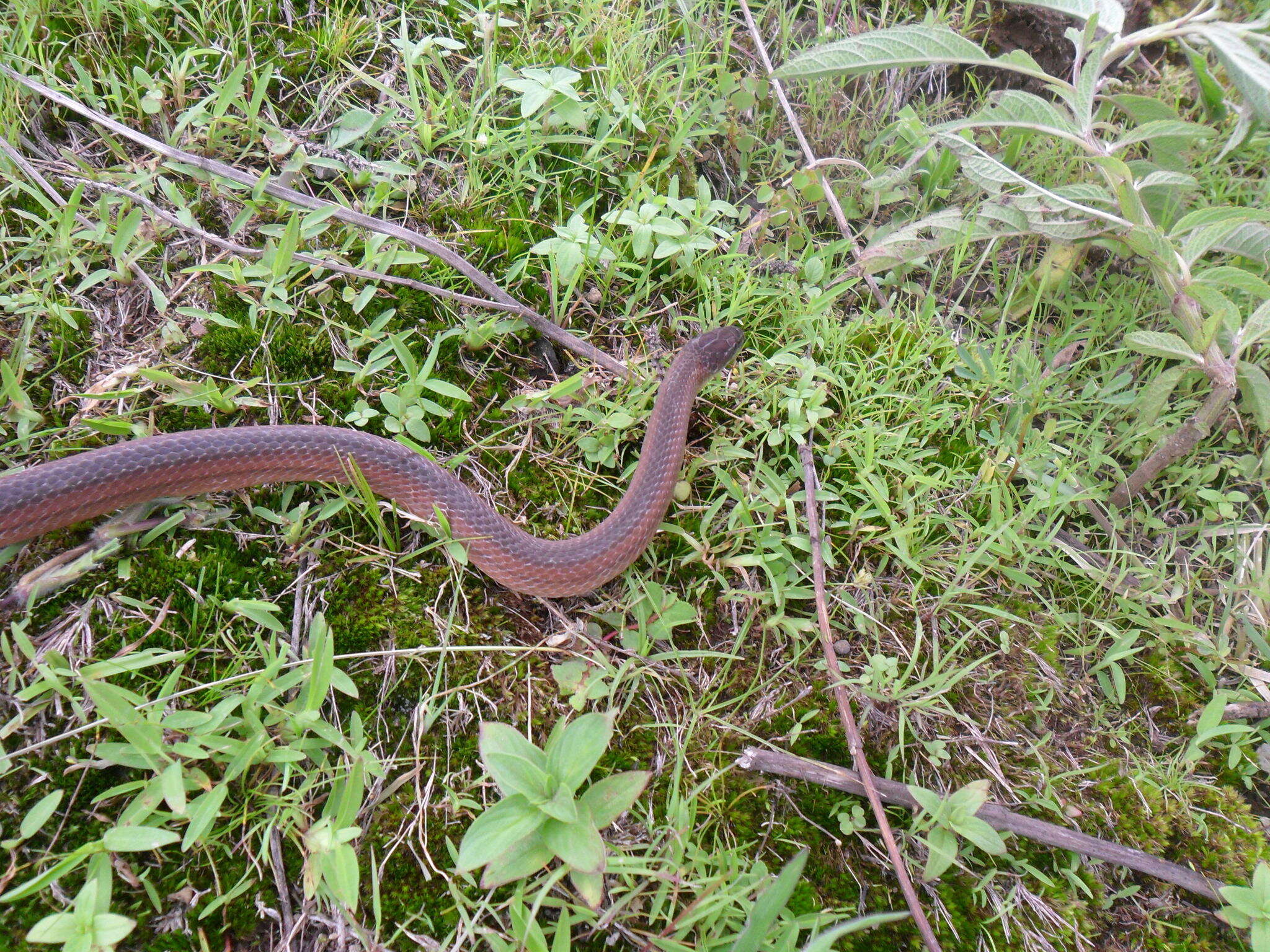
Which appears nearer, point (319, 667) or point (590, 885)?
point (590, 885)

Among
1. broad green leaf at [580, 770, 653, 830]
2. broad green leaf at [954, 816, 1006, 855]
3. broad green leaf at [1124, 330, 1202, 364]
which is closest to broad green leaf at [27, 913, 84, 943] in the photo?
broad green leaf at [580, 770, 653, 830]

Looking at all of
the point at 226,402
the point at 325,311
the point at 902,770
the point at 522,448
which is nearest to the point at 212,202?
the point at 325,311

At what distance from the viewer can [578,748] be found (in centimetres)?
211

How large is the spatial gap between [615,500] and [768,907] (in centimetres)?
173

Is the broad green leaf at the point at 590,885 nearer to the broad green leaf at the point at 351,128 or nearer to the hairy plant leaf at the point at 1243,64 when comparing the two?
the broad green leaf at the point at 351,128

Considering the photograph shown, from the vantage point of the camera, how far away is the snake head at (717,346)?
134 inches

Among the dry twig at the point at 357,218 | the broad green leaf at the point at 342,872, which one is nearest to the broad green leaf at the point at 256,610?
the broad green leaf at the point at 342,872

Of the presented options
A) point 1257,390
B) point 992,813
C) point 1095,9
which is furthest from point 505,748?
point 1095,9

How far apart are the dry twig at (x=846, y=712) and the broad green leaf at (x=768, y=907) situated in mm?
680

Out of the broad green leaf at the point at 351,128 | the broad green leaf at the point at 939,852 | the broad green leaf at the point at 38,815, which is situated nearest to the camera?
the broad green leaf at the point at 38,815

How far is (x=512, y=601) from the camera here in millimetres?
2939

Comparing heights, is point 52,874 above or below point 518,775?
below

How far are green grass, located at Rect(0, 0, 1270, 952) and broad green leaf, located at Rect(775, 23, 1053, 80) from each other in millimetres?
614

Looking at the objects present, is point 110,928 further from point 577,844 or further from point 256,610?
point 577,844
